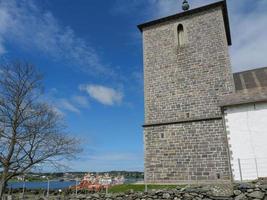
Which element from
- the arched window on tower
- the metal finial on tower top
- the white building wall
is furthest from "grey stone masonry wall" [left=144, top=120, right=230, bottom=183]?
the metal finial on tower top

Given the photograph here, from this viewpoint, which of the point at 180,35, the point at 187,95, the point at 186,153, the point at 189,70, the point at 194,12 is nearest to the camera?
the point at 186,153

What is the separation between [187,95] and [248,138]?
479 centimetres

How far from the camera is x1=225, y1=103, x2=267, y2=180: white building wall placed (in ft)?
43.9

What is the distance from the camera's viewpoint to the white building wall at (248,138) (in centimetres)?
1339

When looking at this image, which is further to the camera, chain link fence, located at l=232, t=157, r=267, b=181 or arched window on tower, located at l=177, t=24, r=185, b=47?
arched window on tower, located at l=177, t=24, r=185, b=47

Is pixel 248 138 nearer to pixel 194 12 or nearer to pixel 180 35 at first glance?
pixel 180 35

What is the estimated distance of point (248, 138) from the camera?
14055 millimetres

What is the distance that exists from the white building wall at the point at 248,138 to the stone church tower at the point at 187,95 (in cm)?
71

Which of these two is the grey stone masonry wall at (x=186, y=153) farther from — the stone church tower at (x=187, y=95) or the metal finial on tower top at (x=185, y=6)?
the metal finial on tower top at (x=185, y=6)

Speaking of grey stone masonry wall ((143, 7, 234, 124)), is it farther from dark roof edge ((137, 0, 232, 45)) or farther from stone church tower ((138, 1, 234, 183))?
dark roof edge ((137, 0, 232, 45))

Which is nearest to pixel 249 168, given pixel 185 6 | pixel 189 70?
pixel 189 70

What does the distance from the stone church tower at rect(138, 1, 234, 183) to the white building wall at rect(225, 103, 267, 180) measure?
707 mm

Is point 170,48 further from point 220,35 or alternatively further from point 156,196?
point 156,196

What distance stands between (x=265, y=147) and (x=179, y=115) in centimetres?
539
